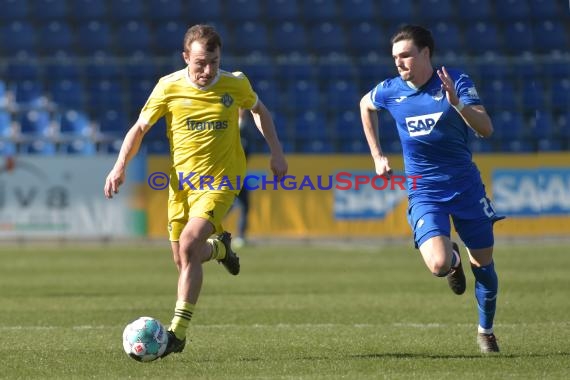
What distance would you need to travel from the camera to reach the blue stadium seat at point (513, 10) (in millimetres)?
26219

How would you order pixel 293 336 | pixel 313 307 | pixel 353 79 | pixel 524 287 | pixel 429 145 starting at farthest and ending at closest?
1. pixel 353 79
2. pixel 524 287
3. pixel 313 307
4. pixel 293 336
5. pixel 429 145

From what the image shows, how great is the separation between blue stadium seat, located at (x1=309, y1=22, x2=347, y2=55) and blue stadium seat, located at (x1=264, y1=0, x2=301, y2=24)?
505 mm

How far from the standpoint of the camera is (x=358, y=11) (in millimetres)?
26078

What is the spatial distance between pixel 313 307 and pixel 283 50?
14.7 meters

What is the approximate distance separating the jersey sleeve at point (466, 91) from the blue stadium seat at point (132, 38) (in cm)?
1810

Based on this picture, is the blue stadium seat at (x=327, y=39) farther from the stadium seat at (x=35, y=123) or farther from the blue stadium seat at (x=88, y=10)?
the stadium seat at (x=35, y=123)

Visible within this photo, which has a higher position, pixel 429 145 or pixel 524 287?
pixel 429 145

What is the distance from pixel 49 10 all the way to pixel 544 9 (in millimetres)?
10739

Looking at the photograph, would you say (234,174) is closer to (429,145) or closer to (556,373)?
(429,145)

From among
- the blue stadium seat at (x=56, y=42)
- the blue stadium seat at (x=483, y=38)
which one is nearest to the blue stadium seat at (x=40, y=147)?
the blue stadium seat at (x=56, y=42)

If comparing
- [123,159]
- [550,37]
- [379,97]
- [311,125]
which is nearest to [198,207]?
[123,159]

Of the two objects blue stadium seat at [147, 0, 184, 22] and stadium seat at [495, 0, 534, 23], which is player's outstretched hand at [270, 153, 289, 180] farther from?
stadium seat at [495, 0, 534, 23]

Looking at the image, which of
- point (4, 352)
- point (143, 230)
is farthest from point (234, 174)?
point (143, 230)

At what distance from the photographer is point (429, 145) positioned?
7934 millimetres
